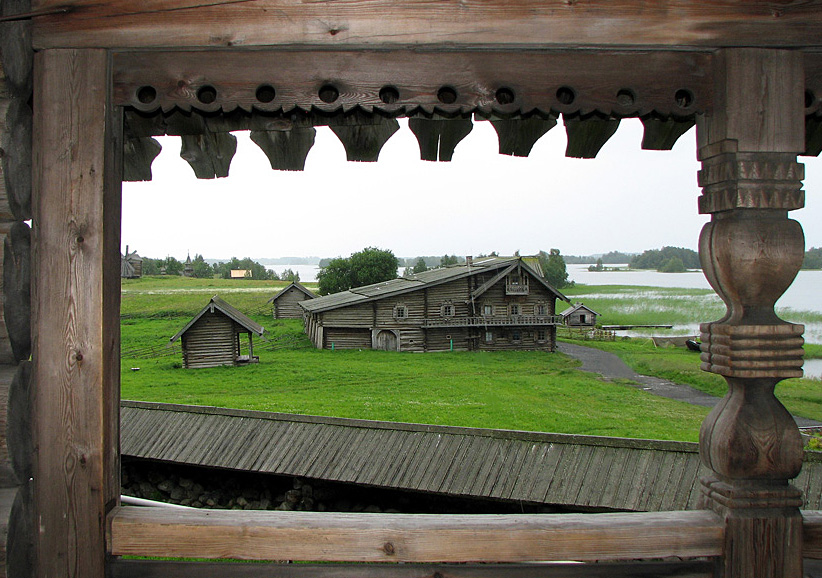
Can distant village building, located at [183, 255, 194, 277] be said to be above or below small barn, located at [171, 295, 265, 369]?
above

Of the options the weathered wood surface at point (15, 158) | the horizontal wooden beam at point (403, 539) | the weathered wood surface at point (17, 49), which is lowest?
the horizontal wooden beam at point (403, 539)

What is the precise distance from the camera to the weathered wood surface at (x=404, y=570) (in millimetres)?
2102

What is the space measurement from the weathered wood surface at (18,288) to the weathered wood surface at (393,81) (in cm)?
58

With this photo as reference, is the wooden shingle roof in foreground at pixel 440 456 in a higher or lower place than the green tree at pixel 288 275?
lower

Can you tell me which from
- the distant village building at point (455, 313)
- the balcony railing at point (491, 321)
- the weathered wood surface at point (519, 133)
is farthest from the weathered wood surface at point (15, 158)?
the balcony railing at point (491, 321)

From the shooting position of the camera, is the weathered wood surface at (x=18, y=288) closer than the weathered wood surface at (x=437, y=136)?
Yes

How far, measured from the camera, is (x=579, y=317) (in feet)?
113

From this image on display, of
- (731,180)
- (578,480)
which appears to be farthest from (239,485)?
(731,180)

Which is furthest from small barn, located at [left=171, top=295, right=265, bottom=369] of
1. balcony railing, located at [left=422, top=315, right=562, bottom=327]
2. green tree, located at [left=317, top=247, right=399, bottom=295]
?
green tree, located at [left=317, top=247, right=399, bottom=295]

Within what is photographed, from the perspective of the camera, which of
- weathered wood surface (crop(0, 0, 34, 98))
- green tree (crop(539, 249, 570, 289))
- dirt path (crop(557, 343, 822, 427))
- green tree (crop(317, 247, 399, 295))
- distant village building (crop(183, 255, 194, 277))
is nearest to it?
weathered wood surface (crop(0, 0, 34, 98))

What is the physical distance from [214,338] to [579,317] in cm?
2062

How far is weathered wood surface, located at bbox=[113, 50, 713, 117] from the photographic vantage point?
208 cm

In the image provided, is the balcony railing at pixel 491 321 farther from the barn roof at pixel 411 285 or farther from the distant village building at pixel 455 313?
the barn roof at pixel 411 285

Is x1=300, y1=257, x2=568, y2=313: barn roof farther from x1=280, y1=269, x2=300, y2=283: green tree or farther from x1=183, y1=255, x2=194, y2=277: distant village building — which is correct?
x1=183, y1=255, x2=194, y2=277: distant village building
